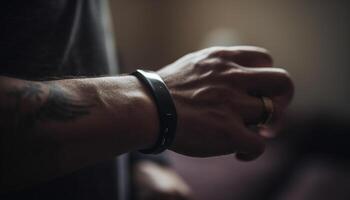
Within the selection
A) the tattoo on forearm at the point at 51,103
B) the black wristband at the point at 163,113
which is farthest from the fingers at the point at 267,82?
the tattoo on forearm at the point at 51,103

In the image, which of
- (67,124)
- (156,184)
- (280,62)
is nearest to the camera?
(67,124)

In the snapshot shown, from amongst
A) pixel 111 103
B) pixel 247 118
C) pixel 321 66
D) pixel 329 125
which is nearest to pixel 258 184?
pixel 329 125

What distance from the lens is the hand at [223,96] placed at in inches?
21.7

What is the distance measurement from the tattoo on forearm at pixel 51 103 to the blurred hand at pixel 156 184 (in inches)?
17.8

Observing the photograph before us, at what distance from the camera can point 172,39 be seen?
3275 millimetres

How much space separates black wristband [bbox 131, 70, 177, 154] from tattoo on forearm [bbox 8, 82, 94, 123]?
0.08m

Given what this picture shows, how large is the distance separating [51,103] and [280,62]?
2536 millimetres

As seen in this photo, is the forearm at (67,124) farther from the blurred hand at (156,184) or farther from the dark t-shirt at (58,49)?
the blurred hand at (156,184)

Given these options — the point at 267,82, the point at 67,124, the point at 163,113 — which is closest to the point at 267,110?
the point at 267,82

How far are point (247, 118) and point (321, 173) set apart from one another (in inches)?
57.5

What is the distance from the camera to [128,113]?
1.64ft

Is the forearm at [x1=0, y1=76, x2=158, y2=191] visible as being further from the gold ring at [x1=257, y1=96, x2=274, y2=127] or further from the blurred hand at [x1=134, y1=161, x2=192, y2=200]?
the blurred hand at [x1=134, y1=161, x2=192, y2=200]

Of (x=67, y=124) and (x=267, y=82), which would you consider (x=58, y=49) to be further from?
(x=267, y=82)

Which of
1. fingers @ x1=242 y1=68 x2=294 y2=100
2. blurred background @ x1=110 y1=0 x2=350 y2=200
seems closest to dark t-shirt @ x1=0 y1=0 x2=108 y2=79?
fingers @ x1=242 y1=68 x2=294 y2=100
